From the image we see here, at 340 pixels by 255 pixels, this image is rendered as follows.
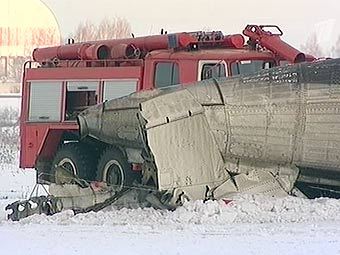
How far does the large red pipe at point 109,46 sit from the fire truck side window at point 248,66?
1.02m

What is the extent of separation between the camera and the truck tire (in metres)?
14.1

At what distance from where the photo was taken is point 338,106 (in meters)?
11.4

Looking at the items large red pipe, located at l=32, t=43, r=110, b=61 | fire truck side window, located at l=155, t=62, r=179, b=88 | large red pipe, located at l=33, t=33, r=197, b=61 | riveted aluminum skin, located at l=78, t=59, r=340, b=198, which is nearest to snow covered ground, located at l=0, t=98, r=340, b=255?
riveted aluminum skin, located at l=78, t=59, r=340, b=198

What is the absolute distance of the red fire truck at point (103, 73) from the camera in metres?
13.9

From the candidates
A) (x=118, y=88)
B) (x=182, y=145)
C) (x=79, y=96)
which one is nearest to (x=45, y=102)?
(x=79, y=96)

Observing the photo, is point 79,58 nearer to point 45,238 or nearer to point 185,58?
point 185,58

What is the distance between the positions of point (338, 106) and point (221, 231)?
2795mm

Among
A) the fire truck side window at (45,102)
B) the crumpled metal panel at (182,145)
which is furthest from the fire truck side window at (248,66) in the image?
the fire truck side window at (45,102)

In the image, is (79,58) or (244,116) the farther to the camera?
(79,58)

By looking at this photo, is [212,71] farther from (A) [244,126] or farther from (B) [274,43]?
(A) [244,126]

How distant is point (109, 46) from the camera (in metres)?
15.3

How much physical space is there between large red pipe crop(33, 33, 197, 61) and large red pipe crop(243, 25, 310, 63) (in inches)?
41.6

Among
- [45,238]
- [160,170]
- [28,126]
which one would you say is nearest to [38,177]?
[28,126]

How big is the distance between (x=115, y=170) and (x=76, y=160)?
1.21 m
